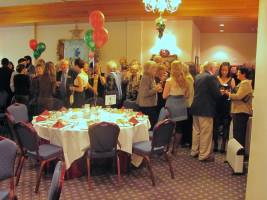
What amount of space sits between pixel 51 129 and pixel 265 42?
2.84 metres

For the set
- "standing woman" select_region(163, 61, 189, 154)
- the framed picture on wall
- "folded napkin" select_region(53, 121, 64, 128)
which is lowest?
"folded napkin" select_region(53, 121, 64, 128)

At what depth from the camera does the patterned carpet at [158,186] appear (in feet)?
13.8

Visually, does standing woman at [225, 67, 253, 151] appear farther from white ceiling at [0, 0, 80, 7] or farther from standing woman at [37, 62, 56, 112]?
white ceiling at [0, 0, 80, 7]

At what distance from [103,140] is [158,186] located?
966 millimetres

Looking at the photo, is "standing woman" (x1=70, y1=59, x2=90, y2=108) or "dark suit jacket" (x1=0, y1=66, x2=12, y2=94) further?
"dark suit jacket" (x1=0, y1=66, x2=12, y2=94)

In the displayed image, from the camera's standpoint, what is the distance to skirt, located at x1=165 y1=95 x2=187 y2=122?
5766 millimetres

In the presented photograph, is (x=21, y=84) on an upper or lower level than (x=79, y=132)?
upper

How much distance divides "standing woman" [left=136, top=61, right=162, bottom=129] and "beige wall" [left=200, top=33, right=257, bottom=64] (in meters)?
7.78

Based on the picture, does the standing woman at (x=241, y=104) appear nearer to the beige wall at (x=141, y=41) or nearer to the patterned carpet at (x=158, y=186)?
the patterned carpet at (x=158, y=186)

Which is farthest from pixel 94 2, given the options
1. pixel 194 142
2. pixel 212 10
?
pixel 194 142

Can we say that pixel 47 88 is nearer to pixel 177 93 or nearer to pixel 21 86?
pixel 21 86

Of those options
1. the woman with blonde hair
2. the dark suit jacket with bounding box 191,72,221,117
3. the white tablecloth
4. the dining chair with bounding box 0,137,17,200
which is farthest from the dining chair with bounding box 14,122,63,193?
the woman with blonde hair

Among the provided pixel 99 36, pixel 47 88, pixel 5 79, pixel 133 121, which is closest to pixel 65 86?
pixel 47 88

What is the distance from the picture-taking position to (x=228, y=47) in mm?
13438
